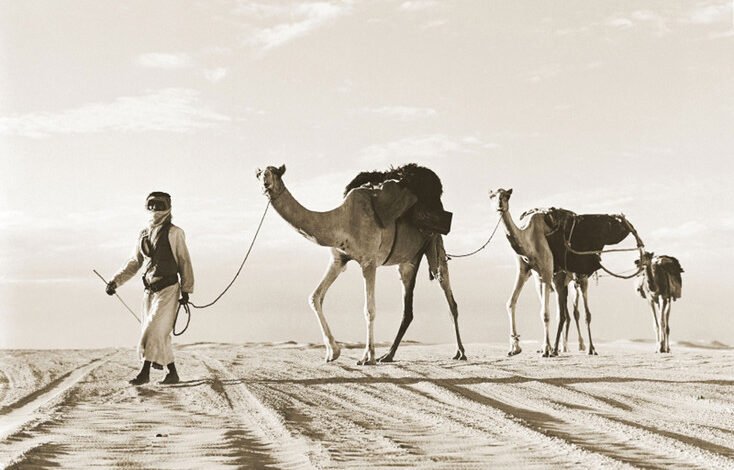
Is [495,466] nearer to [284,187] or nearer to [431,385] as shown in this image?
[431,385]

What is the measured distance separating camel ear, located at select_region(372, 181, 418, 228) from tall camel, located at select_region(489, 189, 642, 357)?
289 cm

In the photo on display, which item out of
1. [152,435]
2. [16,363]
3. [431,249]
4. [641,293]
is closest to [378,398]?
[152,435]

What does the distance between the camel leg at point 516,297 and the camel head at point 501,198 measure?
1715 mm

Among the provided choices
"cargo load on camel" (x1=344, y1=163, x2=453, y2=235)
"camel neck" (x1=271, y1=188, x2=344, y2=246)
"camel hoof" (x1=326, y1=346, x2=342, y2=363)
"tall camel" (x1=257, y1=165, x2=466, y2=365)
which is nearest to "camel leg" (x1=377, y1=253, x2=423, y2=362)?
"tall camel" (x1=257, y1=165, x2=466, y2=365)

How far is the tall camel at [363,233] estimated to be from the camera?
13.7m

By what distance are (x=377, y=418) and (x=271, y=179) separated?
6146 millimetres

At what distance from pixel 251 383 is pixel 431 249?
5.57 meters

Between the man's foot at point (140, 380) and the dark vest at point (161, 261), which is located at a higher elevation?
the dark vest at point (161, 261)

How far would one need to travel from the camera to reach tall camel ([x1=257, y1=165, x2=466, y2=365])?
13680 mm

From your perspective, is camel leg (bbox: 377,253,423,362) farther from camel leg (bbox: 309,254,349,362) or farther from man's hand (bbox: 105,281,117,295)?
man's hand (bbox: 105,281,117,295)

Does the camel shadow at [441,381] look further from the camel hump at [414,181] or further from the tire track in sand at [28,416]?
the camel hump at [414,181]

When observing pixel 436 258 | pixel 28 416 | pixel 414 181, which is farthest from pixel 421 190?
pixel 28 416

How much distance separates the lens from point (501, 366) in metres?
13.9

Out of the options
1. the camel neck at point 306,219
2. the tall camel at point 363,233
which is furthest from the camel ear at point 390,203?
the camel neck at point 306,219
